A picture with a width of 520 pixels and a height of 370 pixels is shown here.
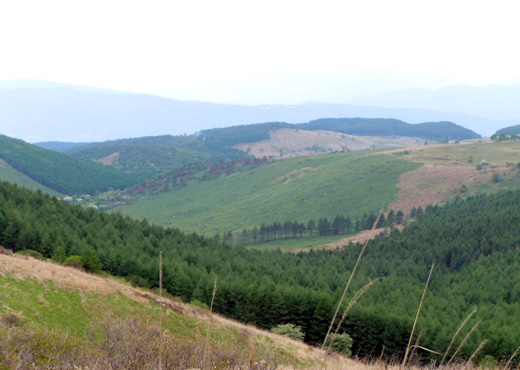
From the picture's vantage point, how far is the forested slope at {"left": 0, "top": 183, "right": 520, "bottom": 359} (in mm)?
52844

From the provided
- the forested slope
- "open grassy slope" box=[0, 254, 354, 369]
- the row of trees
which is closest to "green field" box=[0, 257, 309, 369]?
"open grassy slope" box=[0, 254, 354, 369]

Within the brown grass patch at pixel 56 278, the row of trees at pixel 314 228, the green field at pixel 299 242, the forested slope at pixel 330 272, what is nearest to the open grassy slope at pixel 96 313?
the brown grass patch at pixel 56 278

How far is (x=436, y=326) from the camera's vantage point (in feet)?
160

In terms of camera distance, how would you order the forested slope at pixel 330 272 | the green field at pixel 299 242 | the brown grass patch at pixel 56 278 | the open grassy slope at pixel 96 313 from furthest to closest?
the green field at pixel 299 242
the forested slope at pixel 330 272
the brown grass patch at pixel 56 278
the open grassy slope at pixel 96 313

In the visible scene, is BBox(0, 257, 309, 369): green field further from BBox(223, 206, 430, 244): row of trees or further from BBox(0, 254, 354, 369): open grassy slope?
BBox(223, 206, 430, 244): row of trees

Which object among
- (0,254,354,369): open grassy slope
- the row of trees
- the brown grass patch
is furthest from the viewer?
the row of trees

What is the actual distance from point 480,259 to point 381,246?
2945 centimetres

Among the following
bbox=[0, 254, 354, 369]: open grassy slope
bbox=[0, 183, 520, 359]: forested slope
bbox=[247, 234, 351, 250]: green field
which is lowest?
bbox=[247, 234, 351, 250]: green field

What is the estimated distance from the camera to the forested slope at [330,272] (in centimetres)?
5284

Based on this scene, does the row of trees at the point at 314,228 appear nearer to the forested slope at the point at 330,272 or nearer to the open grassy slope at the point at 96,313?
the forested slope at the point at 330,272

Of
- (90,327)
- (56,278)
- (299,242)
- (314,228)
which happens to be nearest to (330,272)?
(56,278)

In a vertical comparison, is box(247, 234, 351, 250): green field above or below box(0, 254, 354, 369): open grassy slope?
below

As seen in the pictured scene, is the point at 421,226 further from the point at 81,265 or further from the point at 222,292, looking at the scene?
the point at 81,265

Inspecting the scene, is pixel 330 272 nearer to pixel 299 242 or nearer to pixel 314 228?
pixel 299 242
